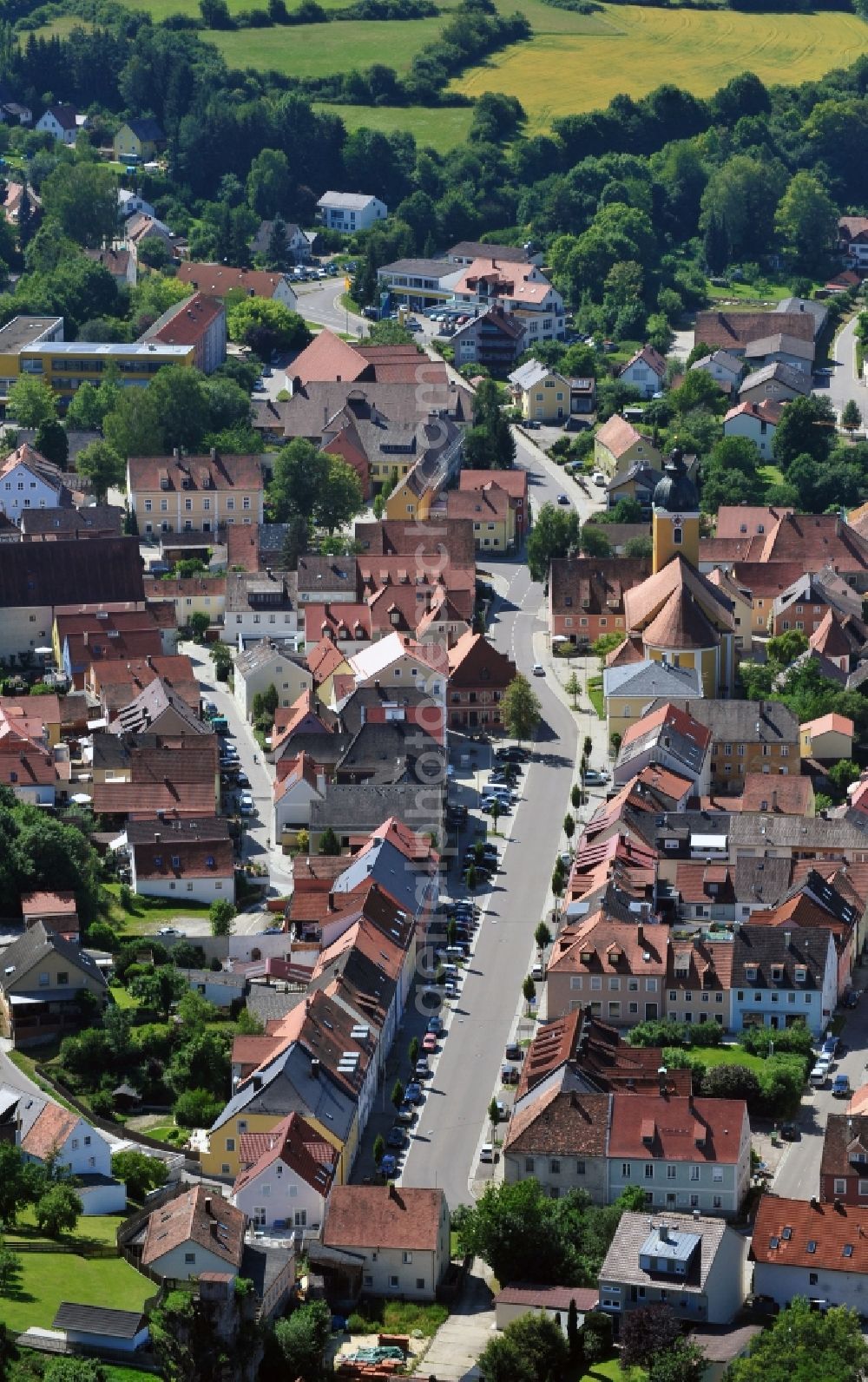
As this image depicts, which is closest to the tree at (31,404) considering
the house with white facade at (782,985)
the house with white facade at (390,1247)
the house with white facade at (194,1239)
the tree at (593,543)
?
the tree at (593,543)

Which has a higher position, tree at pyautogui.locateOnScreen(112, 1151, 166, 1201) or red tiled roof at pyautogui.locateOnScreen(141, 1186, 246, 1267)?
red tiled roof at pyautogui.locateOnScreen(141, 1186, 246, 1267)

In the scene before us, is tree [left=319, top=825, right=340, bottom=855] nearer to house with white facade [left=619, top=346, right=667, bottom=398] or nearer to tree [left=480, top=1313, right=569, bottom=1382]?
tree [left=480, top=1313, right=569, bottom=1382]

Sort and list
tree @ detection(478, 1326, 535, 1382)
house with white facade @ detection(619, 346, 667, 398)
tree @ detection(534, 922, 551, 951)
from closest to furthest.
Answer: tree @ detection(478, 1326, 535, 1382)
tree @ detection(534, 922, 551, 951)
house with white facade @ detection(619, 346, 667, 398)

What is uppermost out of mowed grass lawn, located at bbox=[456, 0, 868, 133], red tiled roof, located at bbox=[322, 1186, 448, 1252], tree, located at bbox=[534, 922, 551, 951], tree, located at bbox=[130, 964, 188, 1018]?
red tiled roof, located at bbox=[322, 1186, 448, 1252]

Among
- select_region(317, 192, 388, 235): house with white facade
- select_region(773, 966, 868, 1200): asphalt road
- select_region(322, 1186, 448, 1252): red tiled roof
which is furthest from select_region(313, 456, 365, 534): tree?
select_region(322, 1186, 448, 1252): red tiled roof

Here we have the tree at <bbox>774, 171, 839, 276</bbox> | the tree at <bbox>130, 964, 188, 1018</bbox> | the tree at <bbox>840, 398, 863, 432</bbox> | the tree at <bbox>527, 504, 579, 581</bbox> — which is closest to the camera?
the tree at <bbox>130, 964, 188, 1018</bbox>

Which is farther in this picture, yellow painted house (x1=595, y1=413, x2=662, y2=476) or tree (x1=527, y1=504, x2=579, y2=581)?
yellow painted house (x1=595, y1=413, x2=662, y2=476)

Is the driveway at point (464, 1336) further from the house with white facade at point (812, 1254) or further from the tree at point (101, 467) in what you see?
the tree at point (101, 467)

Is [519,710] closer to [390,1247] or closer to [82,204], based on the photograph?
[390,1247]

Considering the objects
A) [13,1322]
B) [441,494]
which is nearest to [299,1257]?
[13,1322]
